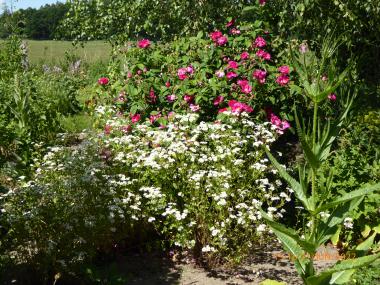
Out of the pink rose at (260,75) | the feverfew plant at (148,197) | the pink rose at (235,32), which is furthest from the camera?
the pink rose at (235,32)

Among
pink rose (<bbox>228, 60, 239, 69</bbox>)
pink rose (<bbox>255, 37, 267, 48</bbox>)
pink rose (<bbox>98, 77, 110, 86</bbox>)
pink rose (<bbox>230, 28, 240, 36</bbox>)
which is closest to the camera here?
pink rose (<bbox>228, 60, 239, 69</bbox>)

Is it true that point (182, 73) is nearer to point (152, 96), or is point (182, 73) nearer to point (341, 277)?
point (152, 96)

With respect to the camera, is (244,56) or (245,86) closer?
(245,86)

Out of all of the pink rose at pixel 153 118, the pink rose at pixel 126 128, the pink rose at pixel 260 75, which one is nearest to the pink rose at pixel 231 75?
the pink rose at pixel 260 75

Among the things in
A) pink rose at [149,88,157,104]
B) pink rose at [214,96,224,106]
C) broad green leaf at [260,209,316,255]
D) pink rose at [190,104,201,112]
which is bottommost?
broad green leaf at [260,209,316,255]

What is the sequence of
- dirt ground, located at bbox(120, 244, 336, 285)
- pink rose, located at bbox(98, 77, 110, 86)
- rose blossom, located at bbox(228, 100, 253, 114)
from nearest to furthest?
dirt ground, located at bbox(120, 244, 336, 285), rose blossom, located at bbox(228, 100, 253, 114), pink rose, located at bbox(98, 77, 110, 86)

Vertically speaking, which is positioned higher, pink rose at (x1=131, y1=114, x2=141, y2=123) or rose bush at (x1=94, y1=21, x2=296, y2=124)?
rose bush at (x1=94, y1=21, x2=296, y2=124)

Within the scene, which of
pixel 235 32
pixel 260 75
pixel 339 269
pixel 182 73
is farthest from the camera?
pixel 235 32

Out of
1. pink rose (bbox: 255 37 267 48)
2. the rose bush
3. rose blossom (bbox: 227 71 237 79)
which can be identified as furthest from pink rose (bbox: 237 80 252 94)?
pink rose (bbox: 255 37 267 48)

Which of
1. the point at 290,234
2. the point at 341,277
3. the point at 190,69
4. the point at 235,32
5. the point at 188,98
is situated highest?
the point at 235,32

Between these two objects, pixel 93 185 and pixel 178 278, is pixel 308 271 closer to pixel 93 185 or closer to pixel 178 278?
pixel 178 278

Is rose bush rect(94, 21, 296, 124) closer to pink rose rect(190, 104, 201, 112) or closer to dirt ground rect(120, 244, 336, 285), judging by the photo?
pink rose rect(190, 104, 201, 112)

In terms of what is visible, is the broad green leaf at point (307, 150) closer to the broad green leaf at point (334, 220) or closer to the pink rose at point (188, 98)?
the broad green leaf at point (334, 220)

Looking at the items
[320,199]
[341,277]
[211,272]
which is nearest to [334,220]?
[320,199]
